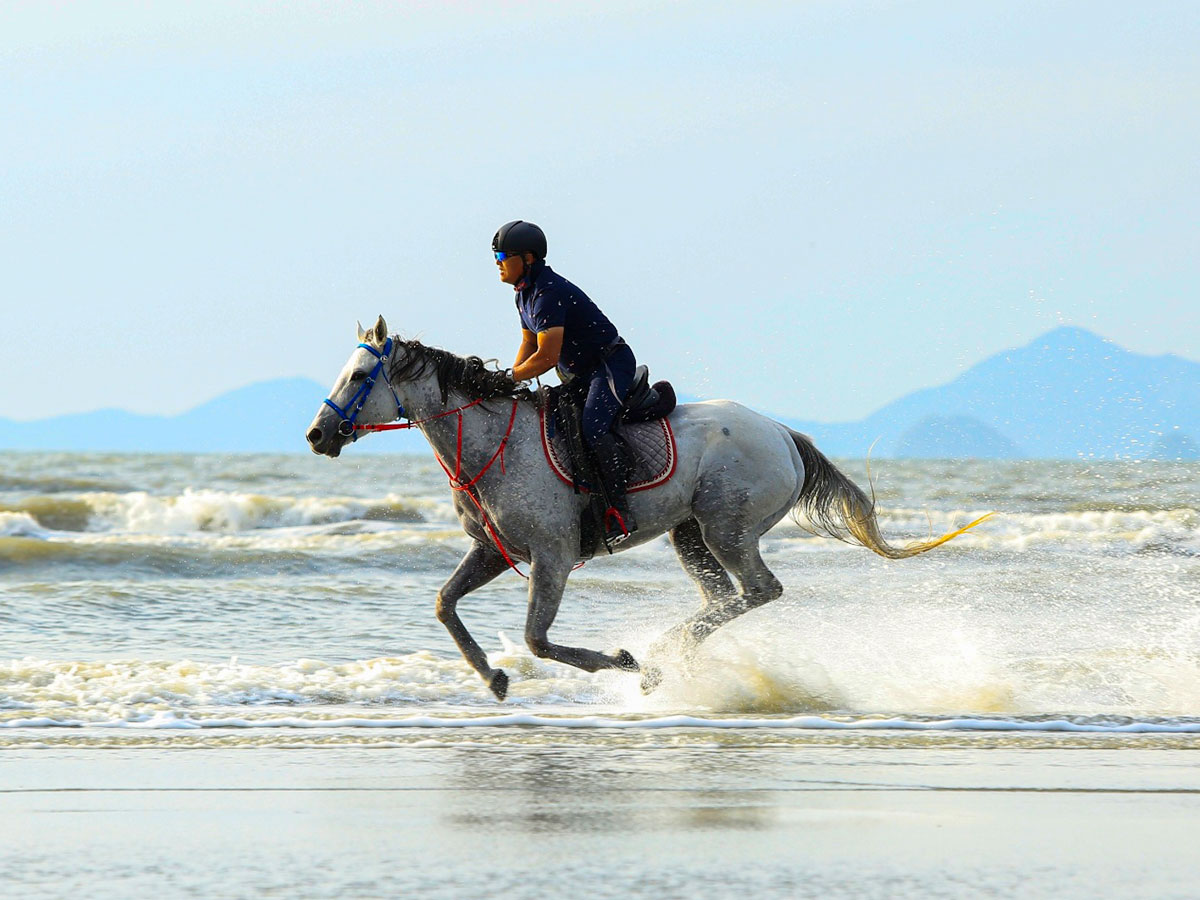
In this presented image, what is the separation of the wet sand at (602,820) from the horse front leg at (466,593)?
1.33 meters

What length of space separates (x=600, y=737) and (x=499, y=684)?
132 centimetres

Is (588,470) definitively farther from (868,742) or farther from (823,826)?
(823,826)

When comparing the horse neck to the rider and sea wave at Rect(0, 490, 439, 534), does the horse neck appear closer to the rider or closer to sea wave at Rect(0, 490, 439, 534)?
the rider

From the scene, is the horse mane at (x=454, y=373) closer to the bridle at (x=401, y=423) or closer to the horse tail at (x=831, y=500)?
the bridle at (x=401, y=423)

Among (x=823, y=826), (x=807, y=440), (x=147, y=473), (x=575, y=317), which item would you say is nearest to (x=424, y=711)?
(x=575, y=317)

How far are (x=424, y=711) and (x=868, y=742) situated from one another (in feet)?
8.62

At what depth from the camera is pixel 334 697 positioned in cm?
868

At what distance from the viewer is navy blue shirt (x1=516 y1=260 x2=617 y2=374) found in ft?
26.0

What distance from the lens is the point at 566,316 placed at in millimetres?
8031

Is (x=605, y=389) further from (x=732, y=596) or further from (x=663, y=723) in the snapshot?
(x=663, y=723)

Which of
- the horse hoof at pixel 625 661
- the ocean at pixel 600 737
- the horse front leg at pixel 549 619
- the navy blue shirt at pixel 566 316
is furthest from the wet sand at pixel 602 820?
the navy blue shirt at pixel 566 316

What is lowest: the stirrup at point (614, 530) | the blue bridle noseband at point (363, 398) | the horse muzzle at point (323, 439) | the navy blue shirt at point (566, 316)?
the stirrup at point (614, 530)

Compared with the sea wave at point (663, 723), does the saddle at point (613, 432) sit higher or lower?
higher

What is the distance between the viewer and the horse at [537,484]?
7.81 metres
